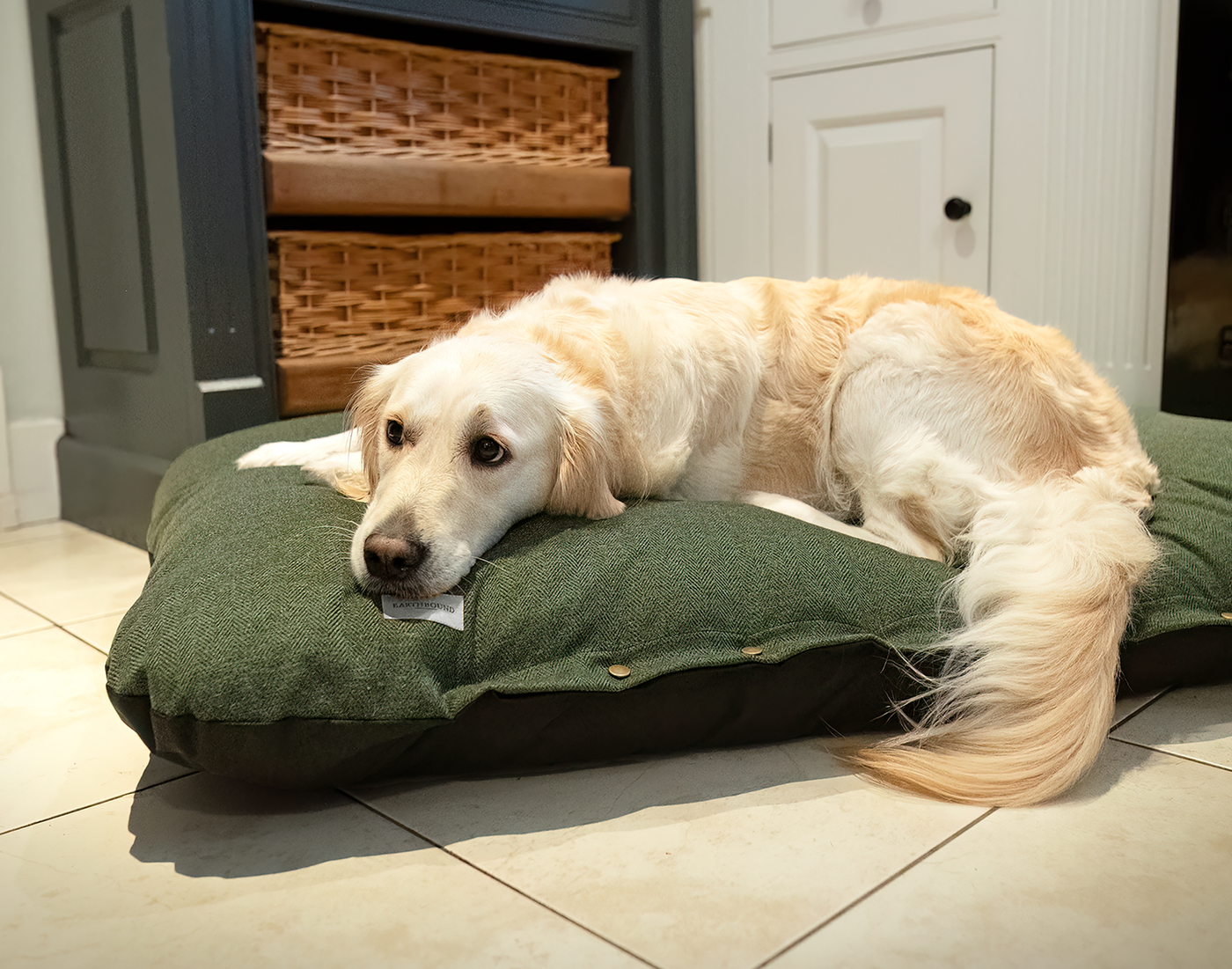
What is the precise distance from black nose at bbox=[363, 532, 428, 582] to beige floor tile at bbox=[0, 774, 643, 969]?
0.26 meters

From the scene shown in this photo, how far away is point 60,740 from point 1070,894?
1199mm

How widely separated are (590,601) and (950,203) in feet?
6.07

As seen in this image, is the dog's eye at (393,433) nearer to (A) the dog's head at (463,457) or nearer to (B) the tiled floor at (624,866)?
(A) the dog's head at (463,457)

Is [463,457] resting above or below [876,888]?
above

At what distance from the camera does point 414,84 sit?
96.3 inches

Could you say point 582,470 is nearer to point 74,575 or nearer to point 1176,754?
point 1176,754

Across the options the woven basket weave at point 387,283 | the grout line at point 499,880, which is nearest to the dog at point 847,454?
the grout line at point 499,880

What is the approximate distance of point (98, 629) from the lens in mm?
1854

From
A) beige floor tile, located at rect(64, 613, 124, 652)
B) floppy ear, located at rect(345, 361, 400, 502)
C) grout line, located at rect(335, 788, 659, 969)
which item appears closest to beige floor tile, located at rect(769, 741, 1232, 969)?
grout line, located at rect(335, 788, 659, 969)

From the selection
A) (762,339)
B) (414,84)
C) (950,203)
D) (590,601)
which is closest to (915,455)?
(762,339)

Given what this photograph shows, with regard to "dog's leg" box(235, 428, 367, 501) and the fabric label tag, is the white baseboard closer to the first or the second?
"dog's leg" box(235, 428, 367, 501)

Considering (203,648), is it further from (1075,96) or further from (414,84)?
(1075,96)

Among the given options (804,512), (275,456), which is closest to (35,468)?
(275,456)

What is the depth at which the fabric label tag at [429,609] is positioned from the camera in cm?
125
